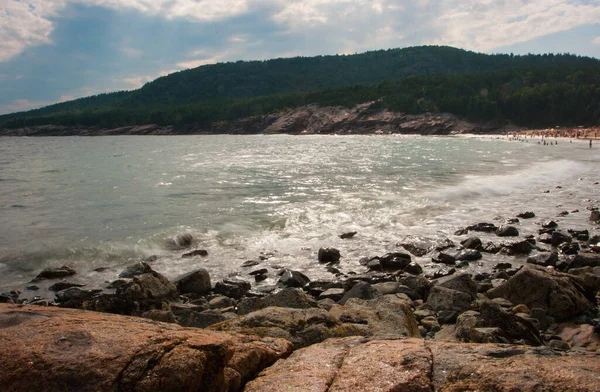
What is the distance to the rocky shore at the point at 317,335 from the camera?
3.37 m

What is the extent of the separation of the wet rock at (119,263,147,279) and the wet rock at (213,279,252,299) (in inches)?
99.6

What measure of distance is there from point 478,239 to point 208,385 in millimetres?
12794

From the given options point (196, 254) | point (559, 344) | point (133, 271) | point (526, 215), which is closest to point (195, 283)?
point (133, 271)

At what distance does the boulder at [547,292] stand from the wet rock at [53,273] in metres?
11.7

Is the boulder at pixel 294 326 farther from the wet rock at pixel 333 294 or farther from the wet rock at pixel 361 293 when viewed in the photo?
the wet rock at pixel 333 294

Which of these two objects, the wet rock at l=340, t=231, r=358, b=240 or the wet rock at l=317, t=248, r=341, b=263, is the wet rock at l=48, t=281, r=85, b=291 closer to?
the wet rock at l=317, t=248, r=341, b=263

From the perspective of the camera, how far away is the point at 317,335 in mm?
5438

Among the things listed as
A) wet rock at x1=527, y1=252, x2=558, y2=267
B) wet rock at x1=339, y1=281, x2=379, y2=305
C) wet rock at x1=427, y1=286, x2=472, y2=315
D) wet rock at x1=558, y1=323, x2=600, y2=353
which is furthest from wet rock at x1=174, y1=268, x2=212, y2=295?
wet rock at x1=527, y1=252, x2=558, y2=267

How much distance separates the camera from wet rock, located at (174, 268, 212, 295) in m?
10.8

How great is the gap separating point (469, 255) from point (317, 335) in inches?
362

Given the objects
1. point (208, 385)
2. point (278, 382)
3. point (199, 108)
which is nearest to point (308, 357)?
point (278, 382)

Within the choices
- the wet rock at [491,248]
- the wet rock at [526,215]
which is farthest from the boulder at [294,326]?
the wet rock at [526,215]

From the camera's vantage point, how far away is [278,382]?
12.3 feet

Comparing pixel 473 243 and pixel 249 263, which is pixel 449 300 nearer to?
pixel 473 243
